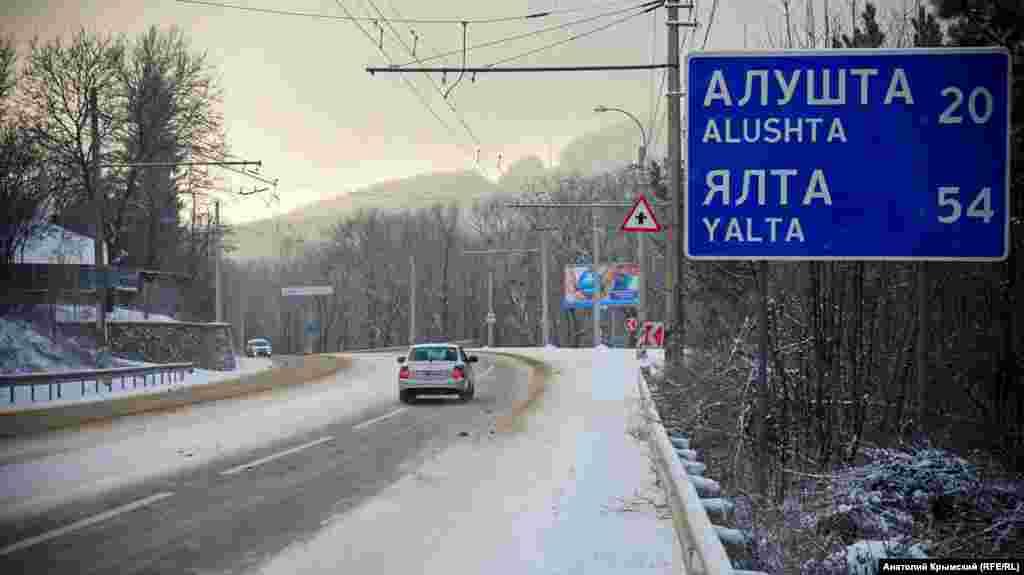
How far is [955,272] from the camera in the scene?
1003cm

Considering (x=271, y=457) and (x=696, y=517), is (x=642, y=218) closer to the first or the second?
(x=271, y=457)

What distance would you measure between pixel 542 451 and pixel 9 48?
2716 cm

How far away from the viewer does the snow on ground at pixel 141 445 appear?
34.8ft

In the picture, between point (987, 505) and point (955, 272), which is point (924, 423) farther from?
point (955, 272)

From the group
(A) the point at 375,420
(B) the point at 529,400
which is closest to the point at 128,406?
(A) the point at 375,420

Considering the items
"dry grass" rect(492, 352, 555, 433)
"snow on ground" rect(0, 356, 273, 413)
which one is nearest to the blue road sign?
"dry grass" rect(492, 352, 555, 433)

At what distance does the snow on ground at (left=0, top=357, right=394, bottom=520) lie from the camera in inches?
417

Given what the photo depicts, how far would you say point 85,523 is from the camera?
8492 millimetres

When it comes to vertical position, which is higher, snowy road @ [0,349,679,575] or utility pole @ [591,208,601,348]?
utility pole @ [591,208,601,348]

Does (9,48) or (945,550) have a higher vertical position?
(9,48)

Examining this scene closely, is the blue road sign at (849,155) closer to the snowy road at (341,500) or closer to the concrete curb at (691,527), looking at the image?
the concrete curb at (691,527)

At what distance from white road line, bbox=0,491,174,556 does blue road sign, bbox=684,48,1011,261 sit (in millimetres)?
5883

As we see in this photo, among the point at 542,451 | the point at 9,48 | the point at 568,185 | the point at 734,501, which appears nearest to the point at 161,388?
the point at 9,48

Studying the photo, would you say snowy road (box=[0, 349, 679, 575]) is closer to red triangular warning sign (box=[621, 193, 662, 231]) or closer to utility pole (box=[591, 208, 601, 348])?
red triangular warning sign (box=[621, 193, 662, 231])
